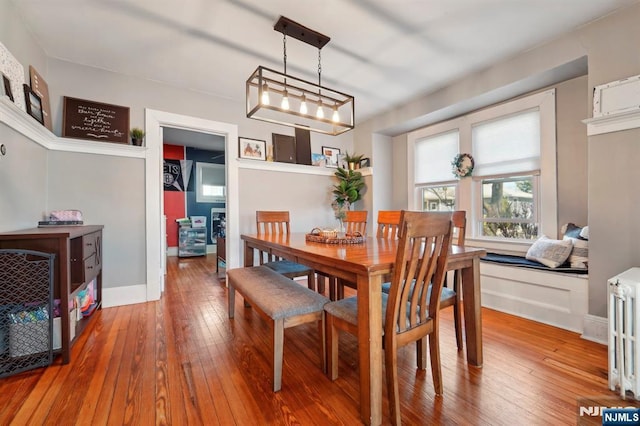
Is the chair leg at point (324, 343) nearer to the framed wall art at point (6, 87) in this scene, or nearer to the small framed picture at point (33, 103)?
the framed wall art at point (6, 87)

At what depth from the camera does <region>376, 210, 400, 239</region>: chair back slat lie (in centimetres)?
284

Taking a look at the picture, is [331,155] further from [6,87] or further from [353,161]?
[6,87]

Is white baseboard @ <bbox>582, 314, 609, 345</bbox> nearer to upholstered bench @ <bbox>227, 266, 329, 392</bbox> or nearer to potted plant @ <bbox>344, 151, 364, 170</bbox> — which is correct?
upholstered bench @ <bbox>227, 266, 329, 392</bbox>

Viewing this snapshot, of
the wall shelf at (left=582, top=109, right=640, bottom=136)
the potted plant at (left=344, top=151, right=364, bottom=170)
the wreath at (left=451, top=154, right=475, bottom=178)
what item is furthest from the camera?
the potted plant at (left=344, top=151, right=364, bottom=170)

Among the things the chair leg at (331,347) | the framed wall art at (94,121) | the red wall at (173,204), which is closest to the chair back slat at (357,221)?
the chair leg at (331,347)

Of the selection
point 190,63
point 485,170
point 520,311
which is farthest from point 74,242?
point 485,170

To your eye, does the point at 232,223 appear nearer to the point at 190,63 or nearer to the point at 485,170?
the point at 190,63

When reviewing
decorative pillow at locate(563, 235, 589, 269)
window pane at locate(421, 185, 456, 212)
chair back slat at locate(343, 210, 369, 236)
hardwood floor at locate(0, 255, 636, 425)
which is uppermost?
window pane at locate(421, 185, 456, 212)

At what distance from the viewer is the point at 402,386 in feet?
5.25

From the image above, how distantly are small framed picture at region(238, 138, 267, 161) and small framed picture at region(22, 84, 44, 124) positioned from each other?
6.57ft

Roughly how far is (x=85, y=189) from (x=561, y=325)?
4.89m


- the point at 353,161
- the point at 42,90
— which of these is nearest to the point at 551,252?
the point at 353,161

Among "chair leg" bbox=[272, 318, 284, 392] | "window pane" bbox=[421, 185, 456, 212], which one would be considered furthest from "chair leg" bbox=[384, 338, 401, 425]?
"window pane" bbox=[421, 185, 456, 212]

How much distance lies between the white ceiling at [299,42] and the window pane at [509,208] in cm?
144
